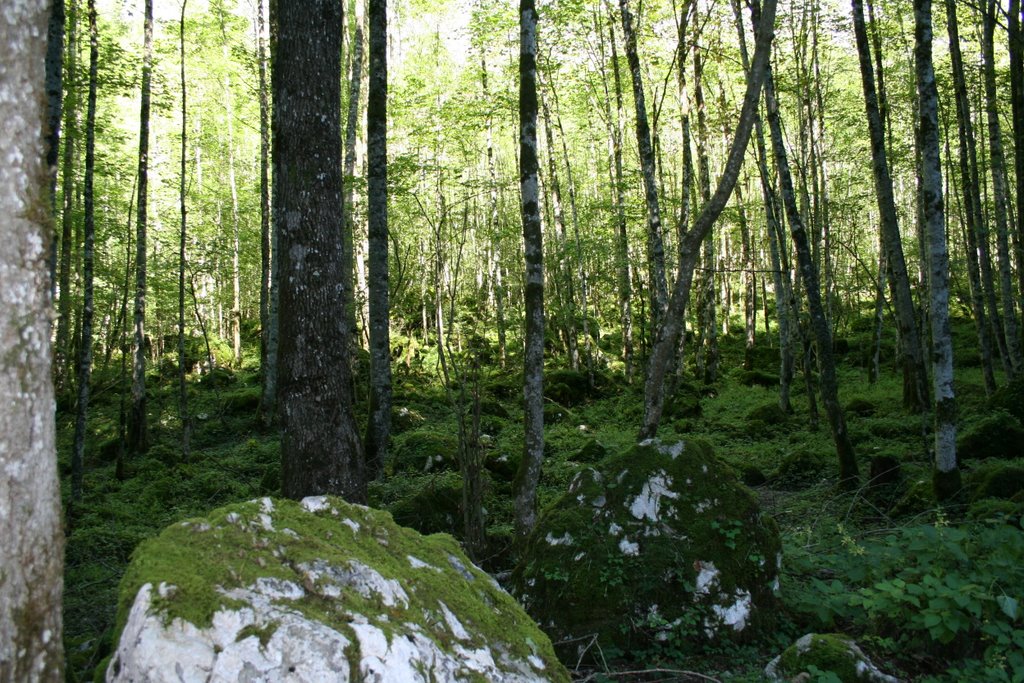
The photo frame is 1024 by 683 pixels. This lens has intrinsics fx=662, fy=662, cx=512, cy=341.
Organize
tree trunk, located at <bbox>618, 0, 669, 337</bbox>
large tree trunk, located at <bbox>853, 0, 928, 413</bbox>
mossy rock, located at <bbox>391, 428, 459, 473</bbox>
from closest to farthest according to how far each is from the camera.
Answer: large tree trunk, located at <bbox>853, 0, 928, 413</bbox> < mossy rock, located at <bbox>391, 428, 459, 473</bbox> < tree trunk, located at <bbox>618, 0, 669, 337</bbox>

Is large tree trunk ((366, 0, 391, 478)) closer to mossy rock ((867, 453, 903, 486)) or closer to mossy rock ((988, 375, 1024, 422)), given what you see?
mossy rock ((867, 453, 903, 486))

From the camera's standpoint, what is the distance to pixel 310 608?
192 cm

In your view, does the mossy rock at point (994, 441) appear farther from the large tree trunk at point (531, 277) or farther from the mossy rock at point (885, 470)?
the large tree trunk at point (531, 277)

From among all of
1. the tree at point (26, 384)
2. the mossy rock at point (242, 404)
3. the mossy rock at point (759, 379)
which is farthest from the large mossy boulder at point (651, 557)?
the mossy rock at point (759, 379)

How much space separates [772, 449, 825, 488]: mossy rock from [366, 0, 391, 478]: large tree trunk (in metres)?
5.58

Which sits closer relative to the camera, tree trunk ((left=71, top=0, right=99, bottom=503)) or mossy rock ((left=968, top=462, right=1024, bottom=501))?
mossy rock ((left=968, top=462, right=1024, bottom=501))

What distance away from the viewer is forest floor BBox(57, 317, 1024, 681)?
3.82 m

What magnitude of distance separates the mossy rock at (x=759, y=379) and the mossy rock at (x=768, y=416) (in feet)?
14.3

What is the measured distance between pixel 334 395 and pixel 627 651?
106 inches

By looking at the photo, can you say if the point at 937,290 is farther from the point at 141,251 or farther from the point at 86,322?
the point at 141,251

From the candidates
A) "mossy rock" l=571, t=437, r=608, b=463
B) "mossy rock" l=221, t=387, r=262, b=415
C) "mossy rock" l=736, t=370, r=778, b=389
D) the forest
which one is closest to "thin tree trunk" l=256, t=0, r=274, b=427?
the forest

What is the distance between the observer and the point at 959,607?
366 cm

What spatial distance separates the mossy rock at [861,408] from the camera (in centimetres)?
1292

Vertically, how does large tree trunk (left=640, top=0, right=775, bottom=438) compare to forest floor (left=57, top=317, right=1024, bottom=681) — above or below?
above
